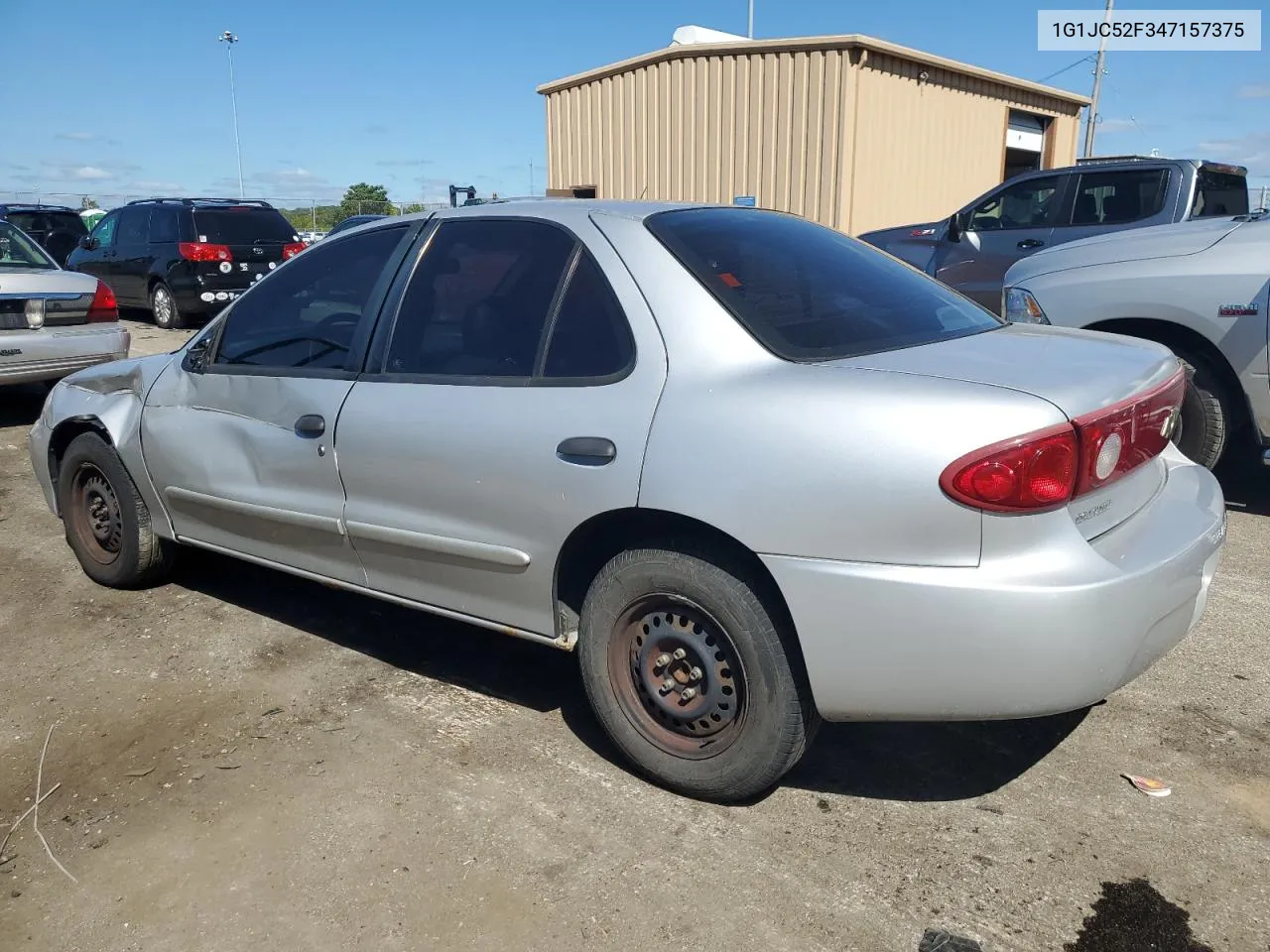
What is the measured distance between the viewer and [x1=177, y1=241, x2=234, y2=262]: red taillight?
41.9ft

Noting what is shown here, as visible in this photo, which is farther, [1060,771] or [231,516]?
[231,516]

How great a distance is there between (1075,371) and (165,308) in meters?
13.1

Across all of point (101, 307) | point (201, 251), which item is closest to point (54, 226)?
point (201, 251)

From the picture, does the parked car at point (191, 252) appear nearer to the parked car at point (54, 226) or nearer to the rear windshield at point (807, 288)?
the parked car at point (54, 226)

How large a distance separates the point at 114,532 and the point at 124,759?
1.62m

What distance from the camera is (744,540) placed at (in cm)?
243

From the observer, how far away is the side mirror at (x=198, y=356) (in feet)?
12.6

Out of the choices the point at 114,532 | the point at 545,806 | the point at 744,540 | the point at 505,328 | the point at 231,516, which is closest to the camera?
the point at 744,540

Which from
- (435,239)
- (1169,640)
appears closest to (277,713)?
(435,239)

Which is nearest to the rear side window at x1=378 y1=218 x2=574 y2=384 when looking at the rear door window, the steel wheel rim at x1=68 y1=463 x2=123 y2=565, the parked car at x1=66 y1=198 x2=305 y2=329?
the steel wheel rim at x1=68 y1=463 x2=123 y2=565

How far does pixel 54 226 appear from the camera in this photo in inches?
727

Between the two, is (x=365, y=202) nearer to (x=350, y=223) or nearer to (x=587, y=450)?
(x=350, y=223)

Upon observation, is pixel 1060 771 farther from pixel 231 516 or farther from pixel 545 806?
pixel 231 516

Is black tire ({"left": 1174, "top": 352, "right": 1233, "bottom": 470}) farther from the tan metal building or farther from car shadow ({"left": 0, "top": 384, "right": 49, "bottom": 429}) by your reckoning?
the tan metal building
